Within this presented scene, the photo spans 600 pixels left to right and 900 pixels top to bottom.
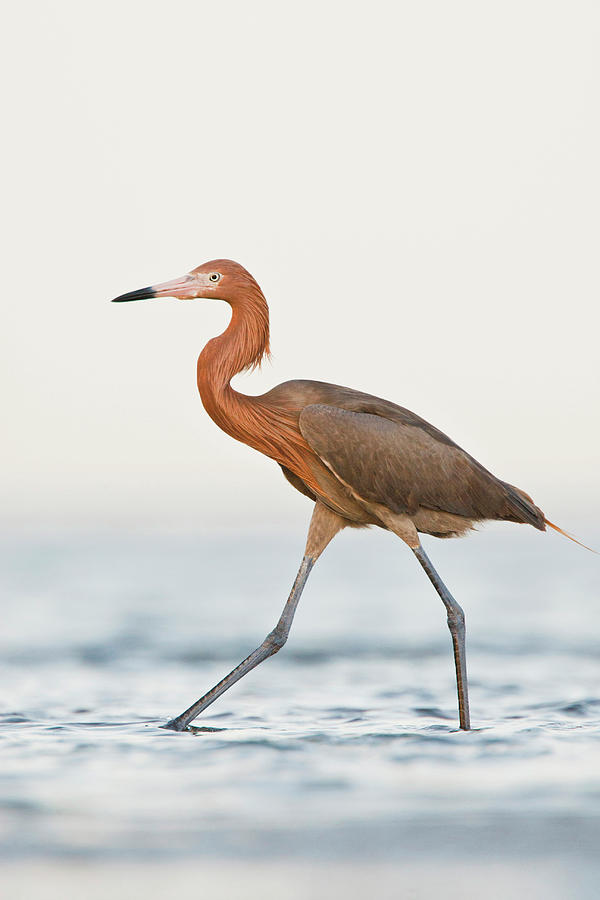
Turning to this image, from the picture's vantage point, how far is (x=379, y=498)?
A: 8.32 m

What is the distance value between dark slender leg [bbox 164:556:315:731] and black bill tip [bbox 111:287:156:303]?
6.26 feet

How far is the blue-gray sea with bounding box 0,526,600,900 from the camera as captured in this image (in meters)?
5.56

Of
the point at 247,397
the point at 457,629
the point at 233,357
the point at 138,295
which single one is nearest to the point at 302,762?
the point at 457,629

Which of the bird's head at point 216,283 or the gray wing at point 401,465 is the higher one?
the bird's head at point 216,283

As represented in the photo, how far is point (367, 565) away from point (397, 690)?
19666 millimetres

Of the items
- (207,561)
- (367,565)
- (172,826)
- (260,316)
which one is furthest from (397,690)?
(207,561)

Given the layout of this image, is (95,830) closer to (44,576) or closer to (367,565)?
(44,576)

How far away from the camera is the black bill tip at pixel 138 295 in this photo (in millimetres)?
8172

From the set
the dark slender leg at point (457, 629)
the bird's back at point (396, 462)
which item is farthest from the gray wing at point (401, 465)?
the dark slender leg at point (457, 629)

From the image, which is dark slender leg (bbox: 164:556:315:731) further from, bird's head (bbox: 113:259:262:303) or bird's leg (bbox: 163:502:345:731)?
bird's head (bbox: 113:259:262:303)

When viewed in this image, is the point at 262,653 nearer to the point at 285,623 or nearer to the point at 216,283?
the point at 285,623

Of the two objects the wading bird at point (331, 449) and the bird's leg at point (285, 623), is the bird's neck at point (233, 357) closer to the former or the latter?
the wading bird at point (331, 449)

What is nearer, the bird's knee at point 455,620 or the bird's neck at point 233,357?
the bird's neck at point 233,357

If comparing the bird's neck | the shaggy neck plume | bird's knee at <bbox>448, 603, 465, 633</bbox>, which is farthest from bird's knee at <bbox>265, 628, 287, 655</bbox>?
the bird's neck
